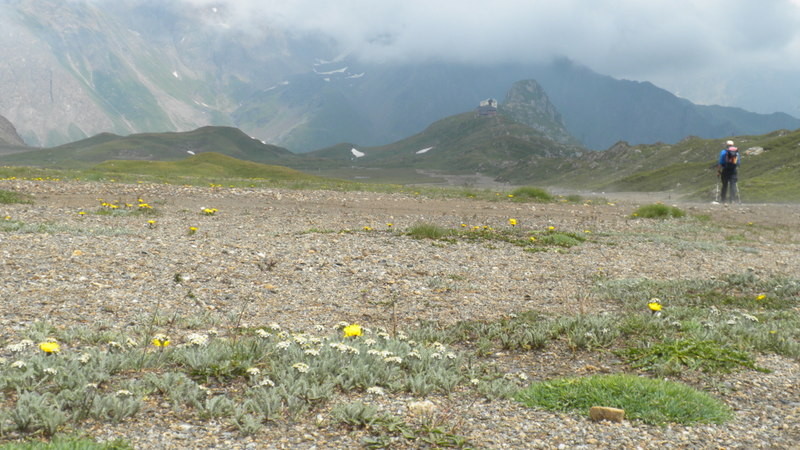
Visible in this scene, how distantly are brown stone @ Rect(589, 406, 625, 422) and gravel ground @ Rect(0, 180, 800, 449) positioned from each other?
0.10m

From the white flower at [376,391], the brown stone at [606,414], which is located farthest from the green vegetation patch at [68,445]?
the brown stone at [606,414]

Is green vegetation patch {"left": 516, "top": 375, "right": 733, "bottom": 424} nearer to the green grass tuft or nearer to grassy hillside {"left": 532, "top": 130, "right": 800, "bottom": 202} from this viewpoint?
the green grass tuft

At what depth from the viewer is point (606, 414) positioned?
508cm

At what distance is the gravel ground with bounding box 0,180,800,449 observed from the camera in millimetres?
4809

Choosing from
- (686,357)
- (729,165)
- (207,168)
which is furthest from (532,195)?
(207,168)

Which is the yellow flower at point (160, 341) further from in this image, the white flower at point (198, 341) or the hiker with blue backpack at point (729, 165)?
the hiker with blue backpack at point (729, 165)

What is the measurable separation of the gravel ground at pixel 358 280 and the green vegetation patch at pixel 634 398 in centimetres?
15

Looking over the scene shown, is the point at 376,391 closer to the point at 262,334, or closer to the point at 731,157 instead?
the point at 262,334

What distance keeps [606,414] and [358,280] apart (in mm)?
6245

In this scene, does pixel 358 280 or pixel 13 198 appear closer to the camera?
pixel 358 280

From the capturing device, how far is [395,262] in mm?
12367

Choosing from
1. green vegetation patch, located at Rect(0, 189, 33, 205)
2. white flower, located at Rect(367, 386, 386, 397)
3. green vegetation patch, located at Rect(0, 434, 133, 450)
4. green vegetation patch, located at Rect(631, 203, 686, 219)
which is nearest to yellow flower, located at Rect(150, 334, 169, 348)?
green vegetation patch, located at Rect(0, 434, 133, 450)

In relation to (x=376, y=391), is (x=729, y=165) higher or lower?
higher

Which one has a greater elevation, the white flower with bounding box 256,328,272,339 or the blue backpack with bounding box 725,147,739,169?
the blue backpack with bounding box 725,147,739,169
